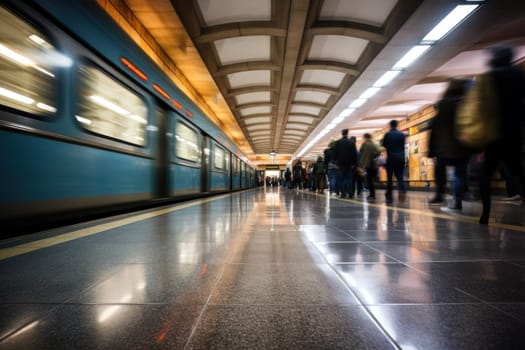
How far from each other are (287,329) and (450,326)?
540 mm

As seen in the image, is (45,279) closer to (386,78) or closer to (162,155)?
(162,155)

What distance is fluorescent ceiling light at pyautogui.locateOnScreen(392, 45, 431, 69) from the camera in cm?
826

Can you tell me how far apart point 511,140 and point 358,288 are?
2778mm

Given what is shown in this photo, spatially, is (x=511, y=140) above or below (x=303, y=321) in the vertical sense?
above

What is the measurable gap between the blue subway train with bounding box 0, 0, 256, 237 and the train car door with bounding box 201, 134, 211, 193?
11.0 feet

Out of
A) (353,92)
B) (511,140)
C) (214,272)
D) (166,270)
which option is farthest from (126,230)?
(353,92)

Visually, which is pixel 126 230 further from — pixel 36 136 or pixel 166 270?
pixel 166 270

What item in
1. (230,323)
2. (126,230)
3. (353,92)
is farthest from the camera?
(353,92)

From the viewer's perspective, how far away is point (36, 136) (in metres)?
2.47

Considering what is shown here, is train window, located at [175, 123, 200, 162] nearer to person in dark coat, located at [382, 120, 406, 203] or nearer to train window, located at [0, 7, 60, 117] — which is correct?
train window, located at [0, 7, 60, 117]

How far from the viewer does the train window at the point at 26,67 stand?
87.1 inches

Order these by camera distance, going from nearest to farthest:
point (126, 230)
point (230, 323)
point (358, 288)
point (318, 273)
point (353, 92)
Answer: point (230, 323) < point (358, 288) < point (318, 273) < point (126, 230) < point (353, 92)

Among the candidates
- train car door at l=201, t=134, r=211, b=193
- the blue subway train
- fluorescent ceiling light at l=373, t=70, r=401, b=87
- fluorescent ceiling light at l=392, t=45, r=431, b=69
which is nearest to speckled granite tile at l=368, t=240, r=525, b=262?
the blue subway train

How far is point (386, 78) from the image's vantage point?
1067 cm
